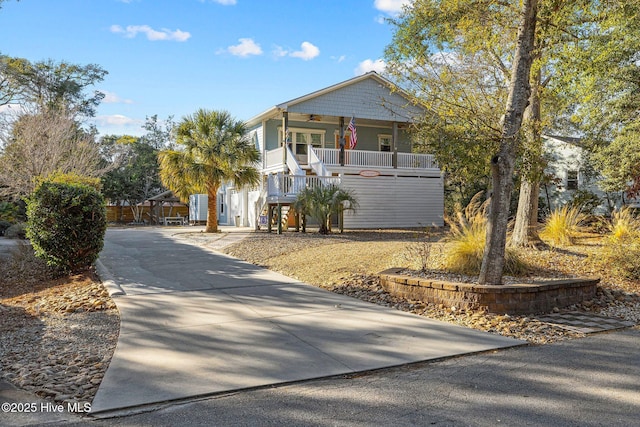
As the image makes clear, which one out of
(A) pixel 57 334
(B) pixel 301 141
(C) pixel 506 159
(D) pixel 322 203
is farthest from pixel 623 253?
(B) pixel 301 141

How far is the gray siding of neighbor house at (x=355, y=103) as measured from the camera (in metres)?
21.9

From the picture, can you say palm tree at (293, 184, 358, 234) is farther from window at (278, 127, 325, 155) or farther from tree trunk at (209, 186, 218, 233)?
window at (278, 127, 325, 155)

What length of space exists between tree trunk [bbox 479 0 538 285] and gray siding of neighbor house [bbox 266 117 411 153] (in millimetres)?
16613

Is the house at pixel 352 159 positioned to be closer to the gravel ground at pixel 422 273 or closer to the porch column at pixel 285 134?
the porch column at pixel 285 134

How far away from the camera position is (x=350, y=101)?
74.4 ft

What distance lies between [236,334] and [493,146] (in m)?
4.45

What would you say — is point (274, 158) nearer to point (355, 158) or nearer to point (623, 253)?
point (355, 158)

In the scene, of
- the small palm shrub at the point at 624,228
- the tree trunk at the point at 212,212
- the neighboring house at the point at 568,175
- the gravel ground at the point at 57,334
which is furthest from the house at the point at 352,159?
the gravel ground at the point at 57,334

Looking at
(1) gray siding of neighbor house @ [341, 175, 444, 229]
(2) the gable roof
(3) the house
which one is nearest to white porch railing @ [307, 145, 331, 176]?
(3) the house

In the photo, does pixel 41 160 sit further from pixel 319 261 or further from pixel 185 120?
pixel 319 261

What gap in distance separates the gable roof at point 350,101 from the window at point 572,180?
11170mm

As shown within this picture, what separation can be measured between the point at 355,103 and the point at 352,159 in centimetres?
291

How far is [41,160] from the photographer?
16125 millimetres

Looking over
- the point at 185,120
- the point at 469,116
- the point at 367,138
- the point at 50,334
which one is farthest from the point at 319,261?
the point at 367,138
